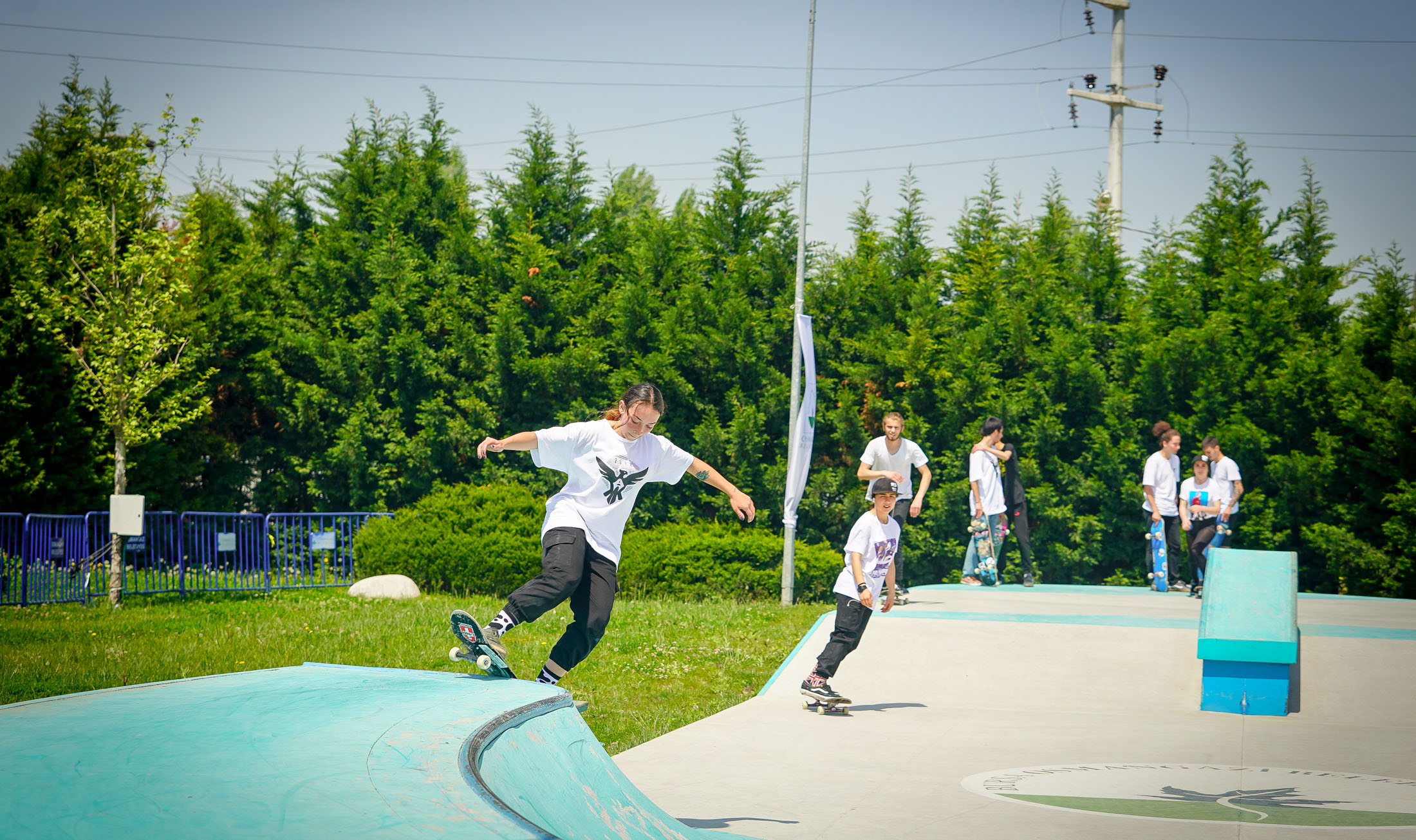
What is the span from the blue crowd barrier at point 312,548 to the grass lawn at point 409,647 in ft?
9.83

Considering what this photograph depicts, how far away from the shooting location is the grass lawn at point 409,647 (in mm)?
Result: 8484

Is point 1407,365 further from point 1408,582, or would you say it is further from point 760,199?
point 760,199

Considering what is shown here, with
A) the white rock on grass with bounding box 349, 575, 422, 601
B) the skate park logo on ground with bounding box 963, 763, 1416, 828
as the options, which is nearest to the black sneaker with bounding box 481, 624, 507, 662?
the skate park logo on ground with bounding box 963, 763, 1416, 828

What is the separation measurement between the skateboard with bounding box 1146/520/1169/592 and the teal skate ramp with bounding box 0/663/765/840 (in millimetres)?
10476

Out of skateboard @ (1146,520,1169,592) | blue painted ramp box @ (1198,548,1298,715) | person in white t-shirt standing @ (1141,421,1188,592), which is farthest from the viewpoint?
skateboard @ (1146,520,1169,592)

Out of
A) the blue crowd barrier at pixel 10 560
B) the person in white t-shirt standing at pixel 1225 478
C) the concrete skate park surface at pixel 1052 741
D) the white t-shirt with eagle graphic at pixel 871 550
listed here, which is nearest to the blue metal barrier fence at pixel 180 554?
the blue crowd barrier at pixel 10 560

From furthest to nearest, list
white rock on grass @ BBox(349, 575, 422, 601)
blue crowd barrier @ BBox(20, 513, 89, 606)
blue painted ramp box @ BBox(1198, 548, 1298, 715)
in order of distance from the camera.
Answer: white rock on grass @ BBox(349, 575, 422, 601)
blue crowd barrier @ BBox(20, 513, 89, 606)
blue painted ramp box @ BBox(1198, 548, 1298, 715)

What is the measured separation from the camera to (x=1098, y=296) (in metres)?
17.0

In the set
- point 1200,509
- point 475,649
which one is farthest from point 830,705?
point 1200,509

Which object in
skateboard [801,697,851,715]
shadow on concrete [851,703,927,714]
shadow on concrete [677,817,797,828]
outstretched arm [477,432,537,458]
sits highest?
outstretched arm [477,432,537,458]

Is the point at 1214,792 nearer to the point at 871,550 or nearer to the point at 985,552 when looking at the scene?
the point at 871,550

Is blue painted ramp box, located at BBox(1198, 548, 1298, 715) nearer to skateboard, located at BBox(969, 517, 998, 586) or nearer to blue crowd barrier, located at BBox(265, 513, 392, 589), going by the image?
skateboard, located at BBox(969, 517, 998, 586)

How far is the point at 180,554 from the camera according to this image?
15.6 m

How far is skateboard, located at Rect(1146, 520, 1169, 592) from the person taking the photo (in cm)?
1345
